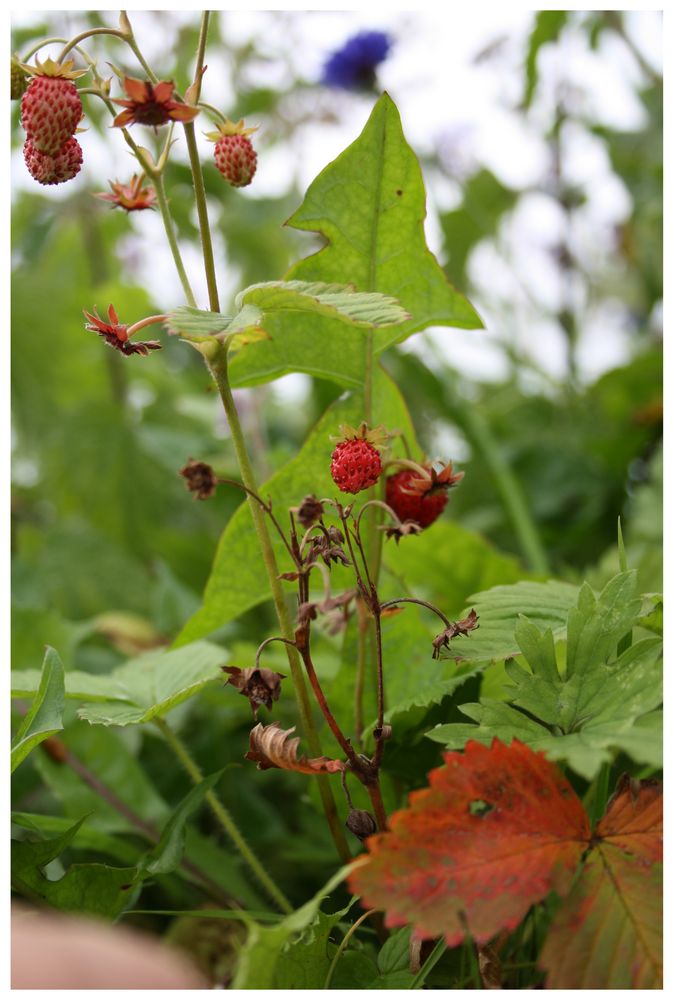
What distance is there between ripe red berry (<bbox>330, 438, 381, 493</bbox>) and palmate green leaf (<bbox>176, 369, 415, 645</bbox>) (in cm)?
9

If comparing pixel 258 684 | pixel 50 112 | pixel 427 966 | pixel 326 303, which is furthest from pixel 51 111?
pixel 427 966

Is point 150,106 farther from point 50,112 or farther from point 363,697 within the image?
point 363,697

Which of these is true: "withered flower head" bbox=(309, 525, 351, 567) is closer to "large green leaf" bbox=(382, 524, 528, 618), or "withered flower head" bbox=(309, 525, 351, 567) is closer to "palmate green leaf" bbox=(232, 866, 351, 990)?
"palmate green leaf" bbox=(232, 866, 351, 990)

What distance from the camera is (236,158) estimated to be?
1.32 feet

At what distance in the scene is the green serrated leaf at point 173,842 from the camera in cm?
41

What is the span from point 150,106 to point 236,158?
0.05 metres

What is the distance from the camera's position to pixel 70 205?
4.10ft

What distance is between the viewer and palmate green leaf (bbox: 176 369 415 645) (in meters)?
0.47

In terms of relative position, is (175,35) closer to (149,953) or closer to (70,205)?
(70,205)

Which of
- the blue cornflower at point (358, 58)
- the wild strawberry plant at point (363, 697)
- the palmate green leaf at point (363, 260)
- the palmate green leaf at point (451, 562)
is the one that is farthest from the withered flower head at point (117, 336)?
the blue cornflower at point (358, 58)

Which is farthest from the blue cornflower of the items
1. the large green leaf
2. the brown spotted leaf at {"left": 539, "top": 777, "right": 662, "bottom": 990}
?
the brown spotted leaf at {"left": 539, "top": 777, "right": 662, "bottom": 990}

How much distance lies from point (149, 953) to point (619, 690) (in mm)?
197

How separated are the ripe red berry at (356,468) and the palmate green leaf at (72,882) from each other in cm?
19

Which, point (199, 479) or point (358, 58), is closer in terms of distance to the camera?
point (199, 479)
